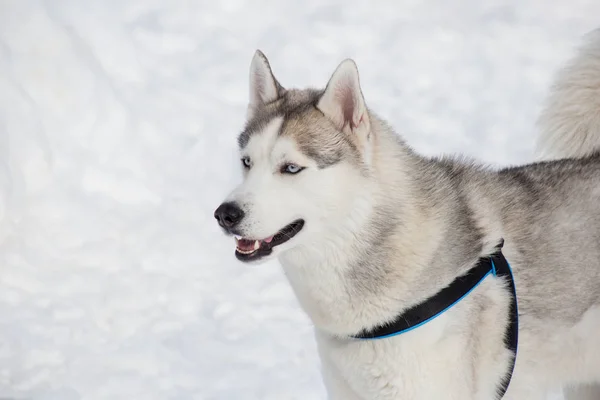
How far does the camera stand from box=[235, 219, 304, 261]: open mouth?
109 inches

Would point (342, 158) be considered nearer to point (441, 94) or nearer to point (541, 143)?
point (541, 143)

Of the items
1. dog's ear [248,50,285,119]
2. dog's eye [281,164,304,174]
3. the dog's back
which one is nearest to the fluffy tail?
the dog's back

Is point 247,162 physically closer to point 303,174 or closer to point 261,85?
point 303,174

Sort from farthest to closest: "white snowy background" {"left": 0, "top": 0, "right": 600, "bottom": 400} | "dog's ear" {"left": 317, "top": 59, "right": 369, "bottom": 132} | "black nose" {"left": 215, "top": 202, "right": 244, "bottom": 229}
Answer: "white snowy background" {"left": 0, "top": 0, "right": 600, "bottom": 400} → "dog's ear" {"left": 317, "top": 59, "right": 369, "bottom": 132} → "black nose" {"left": 215, "top": 202, "right": 244, "bottom": 229}

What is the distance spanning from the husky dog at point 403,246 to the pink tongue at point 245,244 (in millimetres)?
15

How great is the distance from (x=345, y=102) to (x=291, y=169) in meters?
0.33

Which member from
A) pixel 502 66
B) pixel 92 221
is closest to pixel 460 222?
pixel 92 221

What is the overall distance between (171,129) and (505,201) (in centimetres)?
399

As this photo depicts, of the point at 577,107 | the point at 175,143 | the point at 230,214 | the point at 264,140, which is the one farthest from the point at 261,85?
the point at 175,143

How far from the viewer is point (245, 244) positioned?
280 centimetres

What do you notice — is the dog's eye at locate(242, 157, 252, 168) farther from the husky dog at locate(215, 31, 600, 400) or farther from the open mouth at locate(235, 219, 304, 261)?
the open mouth at locate(235, 219, 304, 261)

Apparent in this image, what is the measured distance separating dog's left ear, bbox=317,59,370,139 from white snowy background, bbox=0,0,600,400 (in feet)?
6.23

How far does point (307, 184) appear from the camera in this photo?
9.16ft

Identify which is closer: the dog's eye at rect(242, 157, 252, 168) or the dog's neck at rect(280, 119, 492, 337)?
the dog's neck at rect(280, 119, 492, 337)
